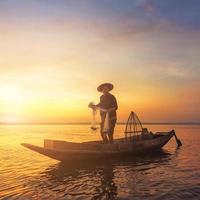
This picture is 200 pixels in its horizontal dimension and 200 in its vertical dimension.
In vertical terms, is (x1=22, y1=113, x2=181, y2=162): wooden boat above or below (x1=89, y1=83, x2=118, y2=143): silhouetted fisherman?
below

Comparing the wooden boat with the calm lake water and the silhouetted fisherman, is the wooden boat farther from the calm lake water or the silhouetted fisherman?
the silhouetted fisherman

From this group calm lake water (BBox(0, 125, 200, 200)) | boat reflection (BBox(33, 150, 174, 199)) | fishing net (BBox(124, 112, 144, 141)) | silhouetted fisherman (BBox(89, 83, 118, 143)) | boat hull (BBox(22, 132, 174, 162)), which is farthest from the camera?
fishing net (BBox(124, 112, 144, 141))

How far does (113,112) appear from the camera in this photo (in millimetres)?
22359

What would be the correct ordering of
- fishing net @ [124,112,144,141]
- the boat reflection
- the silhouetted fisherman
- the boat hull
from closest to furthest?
the boat reflection → the boat hull → the silhouetted fisherman → fishing net @ [124,112,144,141]

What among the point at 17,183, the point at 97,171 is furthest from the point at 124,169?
the point at 17,183

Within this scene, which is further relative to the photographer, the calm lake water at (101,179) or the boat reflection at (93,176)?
the boat reflection at (93,176)

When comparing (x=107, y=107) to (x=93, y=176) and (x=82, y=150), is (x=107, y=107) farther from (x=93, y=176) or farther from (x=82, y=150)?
(x=93, y=176)

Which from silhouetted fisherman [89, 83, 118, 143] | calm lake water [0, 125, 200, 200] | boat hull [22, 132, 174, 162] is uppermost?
silhouetted fisherman [89, 83, 118, 143]

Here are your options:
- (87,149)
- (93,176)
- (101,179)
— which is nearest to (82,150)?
(87,149)

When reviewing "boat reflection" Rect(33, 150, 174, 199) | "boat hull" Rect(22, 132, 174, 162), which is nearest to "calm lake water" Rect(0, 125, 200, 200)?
"boat reflection" Rect(33, 150, 174, 199)

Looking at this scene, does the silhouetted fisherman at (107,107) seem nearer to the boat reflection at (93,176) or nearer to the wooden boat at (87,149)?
the wooden boat at (87,149)

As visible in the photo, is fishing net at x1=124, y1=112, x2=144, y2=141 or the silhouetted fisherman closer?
the silhouetted fisherman

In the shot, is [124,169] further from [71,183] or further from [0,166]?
[0,166]

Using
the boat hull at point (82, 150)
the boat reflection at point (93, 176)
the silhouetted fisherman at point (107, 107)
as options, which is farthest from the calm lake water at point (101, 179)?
the silhouetted fisherman at point (107, 107)
